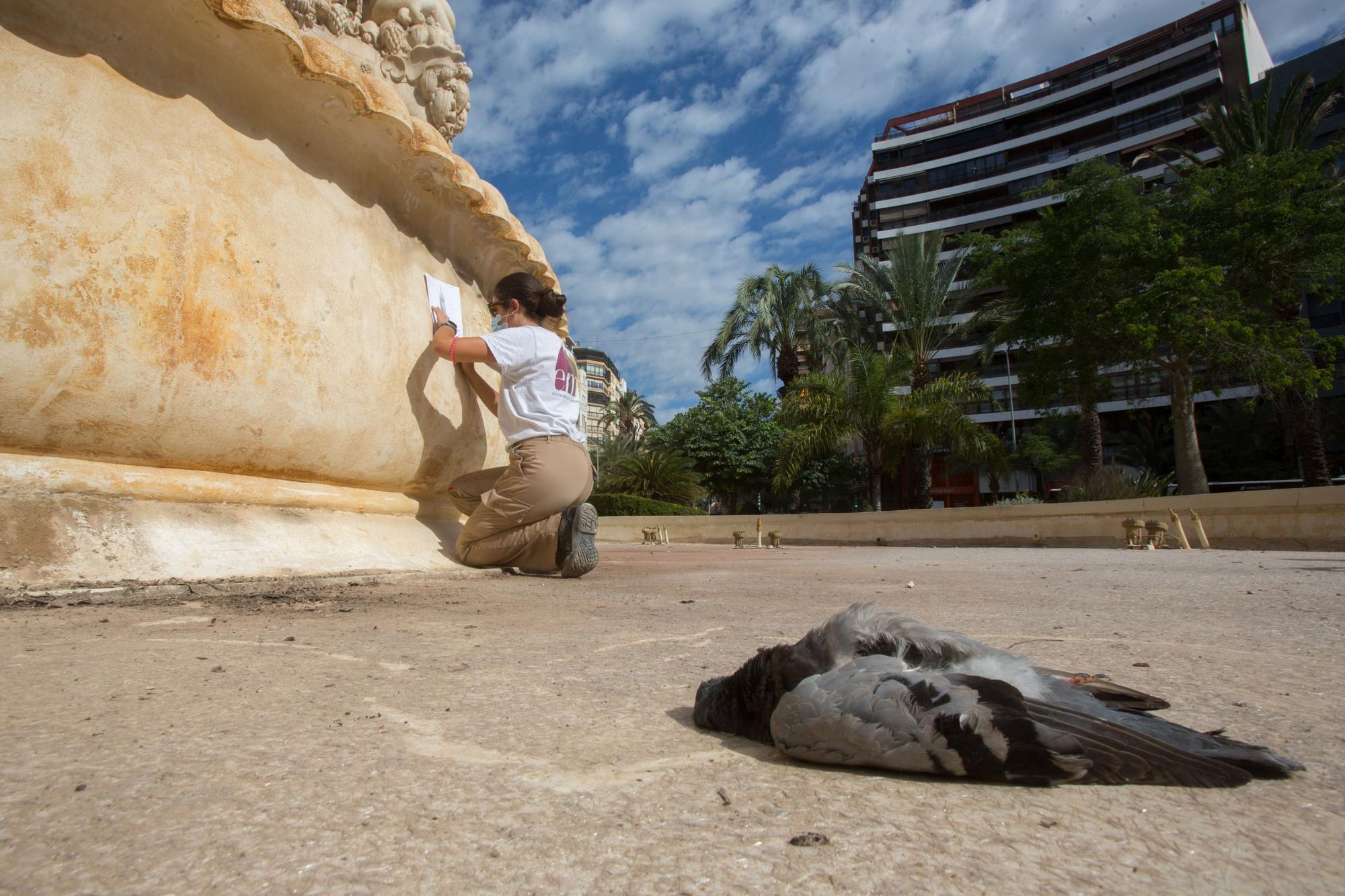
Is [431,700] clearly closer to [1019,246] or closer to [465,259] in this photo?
[465,259]

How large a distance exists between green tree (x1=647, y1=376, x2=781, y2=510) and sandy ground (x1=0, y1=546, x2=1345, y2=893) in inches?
977

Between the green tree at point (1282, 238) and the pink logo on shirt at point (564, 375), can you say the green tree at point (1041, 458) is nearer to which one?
the green tree at point (1282, 238)

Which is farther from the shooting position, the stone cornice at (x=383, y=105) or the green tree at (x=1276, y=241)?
the green tree at (x=1276, y=241)

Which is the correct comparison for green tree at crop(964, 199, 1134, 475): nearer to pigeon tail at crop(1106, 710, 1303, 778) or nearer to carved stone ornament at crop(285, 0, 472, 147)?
carved stone ornament at crop(285, 0, 472, 147)

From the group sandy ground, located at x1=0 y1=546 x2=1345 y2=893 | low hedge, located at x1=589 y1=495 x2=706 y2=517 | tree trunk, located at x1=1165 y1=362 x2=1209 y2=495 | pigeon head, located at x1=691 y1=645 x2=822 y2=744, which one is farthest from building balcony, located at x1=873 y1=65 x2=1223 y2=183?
pigeon head, located at x1=691 y1=645 x2=822 y2=744

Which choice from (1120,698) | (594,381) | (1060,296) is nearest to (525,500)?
(1120,698)

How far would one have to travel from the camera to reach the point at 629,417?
195ft

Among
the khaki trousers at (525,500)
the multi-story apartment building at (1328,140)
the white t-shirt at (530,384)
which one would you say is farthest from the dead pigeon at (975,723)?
the multi-story apartment building at (1328,140)

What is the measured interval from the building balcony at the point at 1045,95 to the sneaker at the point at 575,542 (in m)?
51.6

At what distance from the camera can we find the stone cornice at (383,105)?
9.39 feet

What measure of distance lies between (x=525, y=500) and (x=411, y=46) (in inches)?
114

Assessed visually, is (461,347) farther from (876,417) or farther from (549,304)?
(876,417)

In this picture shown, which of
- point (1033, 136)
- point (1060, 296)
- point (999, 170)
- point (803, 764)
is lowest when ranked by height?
point (803, 764)

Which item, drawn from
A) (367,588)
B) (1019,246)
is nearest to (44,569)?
(367,588)
